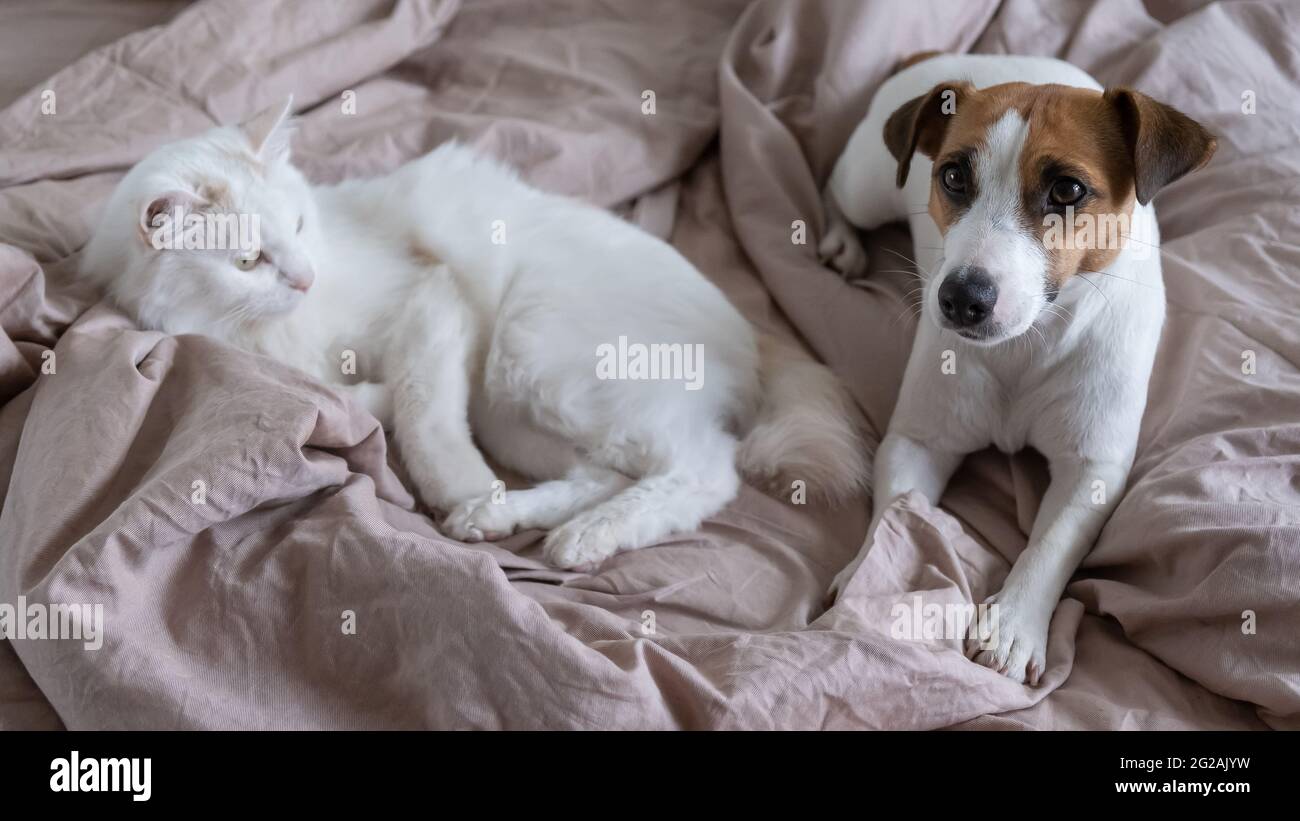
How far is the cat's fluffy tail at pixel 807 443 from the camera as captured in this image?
6.79 ft

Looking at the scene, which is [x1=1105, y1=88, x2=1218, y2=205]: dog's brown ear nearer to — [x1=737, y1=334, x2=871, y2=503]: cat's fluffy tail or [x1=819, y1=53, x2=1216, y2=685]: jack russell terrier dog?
[x1=819, y1=53, x2=1216, y2=685]: jack russell terrier dog

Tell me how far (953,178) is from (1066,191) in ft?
0.57

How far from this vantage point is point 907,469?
2.06 m

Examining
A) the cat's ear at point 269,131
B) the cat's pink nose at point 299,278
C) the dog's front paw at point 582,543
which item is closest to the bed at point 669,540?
the dog's front paw at point 582,543

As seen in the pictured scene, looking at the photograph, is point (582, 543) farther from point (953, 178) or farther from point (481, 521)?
point (953, 178)

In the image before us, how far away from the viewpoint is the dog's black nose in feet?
5.49

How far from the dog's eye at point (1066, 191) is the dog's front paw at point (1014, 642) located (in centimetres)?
63

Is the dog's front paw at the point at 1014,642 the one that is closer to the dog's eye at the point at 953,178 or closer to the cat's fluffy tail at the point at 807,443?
the cat's fluffy tail at the point at 807,443

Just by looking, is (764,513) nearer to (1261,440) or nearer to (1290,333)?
(1261,440)

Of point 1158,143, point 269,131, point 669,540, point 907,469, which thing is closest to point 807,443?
point 907,469

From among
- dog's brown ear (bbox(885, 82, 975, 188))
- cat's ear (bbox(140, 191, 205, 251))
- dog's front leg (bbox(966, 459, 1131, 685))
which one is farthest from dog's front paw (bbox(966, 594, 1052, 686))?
cat's ear (bbox(140, 191, 205, 251))

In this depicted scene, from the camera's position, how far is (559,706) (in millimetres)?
1492

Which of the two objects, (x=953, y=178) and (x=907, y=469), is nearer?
(x=953, y=178)

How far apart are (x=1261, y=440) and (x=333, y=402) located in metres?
1.53
